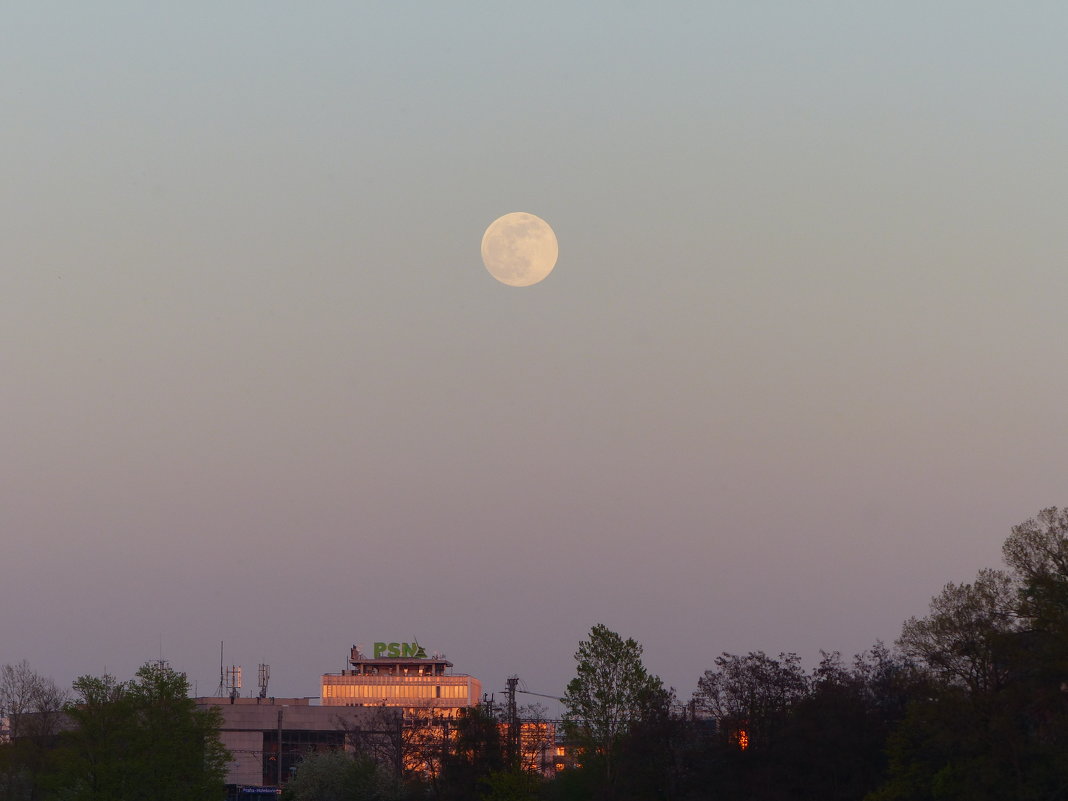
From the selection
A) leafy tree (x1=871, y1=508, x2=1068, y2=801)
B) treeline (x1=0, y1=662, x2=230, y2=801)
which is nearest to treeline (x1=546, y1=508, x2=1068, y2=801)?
leafy tree (x1=871, y1=508, x2=1068, y2=801)

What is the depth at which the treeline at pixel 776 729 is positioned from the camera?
265 ft

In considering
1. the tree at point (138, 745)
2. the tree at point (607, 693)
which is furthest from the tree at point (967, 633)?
the tree at point (138, 745)

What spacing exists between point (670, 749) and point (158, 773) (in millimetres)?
39463

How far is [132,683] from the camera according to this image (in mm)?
113375

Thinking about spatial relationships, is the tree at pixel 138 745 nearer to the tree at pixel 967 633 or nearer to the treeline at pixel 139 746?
the treeline at pixel 139 746

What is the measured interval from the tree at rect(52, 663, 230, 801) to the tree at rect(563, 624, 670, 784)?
30.0m

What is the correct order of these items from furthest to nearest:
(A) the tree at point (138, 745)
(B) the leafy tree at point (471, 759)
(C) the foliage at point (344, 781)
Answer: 1. (C) the foliage at point (344, 781)
2. (B) the leafy tree at point (471, 759)
3. (A) the tree at point (138, 745)

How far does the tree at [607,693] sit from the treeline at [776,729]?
11 cm

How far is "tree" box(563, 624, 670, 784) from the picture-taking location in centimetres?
10931

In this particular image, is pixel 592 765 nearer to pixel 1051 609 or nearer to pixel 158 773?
pixel 158 773

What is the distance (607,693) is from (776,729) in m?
15.4

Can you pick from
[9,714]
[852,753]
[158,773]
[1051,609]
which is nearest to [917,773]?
[852,753]

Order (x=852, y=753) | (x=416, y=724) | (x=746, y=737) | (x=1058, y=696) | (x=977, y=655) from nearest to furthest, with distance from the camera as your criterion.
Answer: (x=1058, y=696), (x=977, y=655), (x=852, y=753), (x=746, y=737), (x=416, y=724)

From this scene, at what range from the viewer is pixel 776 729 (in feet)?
329
